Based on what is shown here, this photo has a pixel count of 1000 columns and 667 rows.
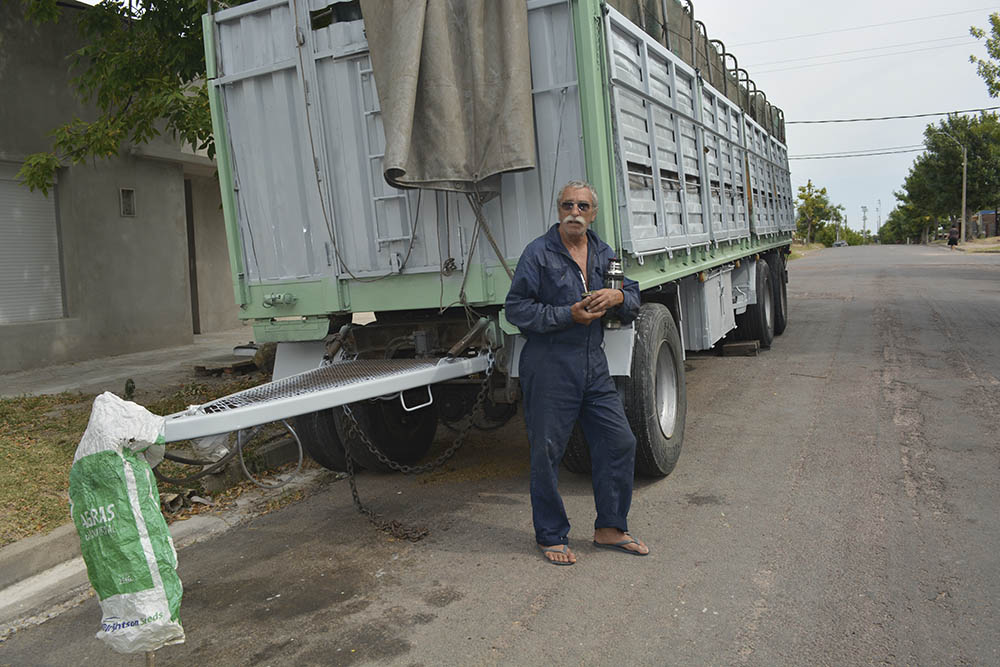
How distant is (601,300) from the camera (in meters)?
4.10

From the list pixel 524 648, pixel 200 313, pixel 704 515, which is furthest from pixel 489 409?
pixel 200 313

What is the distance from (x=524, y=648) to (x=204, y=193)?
550 inches

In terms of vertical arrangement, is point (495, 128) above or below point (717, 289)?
above

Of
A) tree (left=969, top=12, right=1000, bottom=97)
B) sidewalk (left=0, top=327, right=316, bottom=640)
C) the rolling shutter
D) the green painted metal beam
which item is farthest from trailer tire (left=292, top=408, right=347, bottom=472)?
tree (left=969, top=12, right=1000, bottom=97)

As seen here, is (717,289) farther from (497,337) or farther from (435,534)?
(435,534)

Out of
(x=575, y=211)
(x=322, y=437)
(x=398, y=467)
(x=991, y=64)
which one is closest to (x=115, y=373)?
(x=322, y=437)

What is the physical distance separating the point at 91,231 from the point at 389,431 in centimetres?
772

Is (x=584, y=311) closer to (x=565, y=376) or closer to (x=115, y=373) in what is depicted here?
(x=565, y=376)

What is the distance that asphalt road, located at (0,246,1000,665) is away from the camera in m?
3.33

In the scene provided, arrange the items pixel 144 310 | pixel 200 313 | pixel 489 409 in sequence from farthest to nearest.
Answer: pixel 200 313, pixel 144 310, pixel 489 409

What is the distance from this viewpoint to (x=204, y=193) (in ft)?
51.0

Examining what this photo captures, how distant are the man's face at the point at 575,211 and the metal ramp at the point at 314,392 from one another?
1.06 metres

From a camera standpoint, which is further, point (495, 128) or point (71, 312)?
point (71, 312)

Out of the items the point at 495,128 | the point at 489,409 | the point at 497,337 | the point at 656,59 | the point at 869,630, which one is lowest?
the point at 869,630
